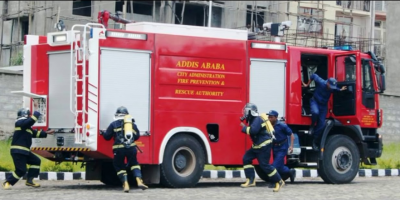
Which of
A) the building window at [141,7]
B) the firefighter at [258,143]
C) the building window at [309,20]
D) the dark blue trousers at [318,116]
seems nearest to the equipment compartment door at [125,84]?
the firefighter at [258,143]

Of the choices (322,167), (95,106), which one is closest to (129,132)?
(95,106)

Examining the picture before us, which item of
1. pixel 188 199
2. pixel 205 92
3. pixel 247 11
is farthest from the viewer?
pixel 247 11

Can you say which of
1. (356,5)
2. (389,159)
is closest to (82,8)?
(389,159)

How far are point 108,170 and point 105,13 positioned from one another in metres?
3.20

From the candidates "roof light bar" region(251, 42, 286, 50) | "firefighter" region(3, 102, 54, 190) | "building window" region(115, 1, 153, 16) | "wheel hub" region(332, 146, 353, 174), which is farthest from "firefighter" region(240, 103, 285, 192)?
"building window" region(115, 1, 153, 16)

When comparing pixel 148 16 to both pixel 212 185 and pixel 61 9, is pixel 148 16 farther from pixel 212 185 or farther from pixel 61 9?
pixel 212 185

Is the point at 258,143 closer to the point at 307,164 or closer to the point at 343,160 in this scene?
the point at 307,164

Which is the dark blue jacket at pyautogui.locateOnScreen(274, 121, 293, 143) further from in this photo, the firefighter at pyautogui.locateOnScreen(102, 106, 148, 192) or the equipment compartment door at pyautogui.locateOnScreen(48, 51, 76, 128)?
the equipment compartment door at pyautogui.locateOnScreen(48, 51, 76, 128)

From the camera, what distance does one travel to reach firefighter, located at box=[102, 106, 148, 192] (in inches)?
606

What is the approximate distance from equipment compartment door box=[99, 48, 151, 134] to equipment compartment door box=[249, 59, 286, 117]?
2.46 metres

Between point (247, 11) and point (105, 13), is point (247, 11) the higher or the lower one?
the higher one

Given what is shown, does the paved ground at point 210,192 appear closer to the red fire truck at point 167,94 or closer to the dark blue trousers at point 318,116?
the red fire truck at point 167,94

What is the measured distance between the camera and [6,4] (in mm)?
41000

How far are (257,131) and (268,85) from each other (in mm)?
1800
